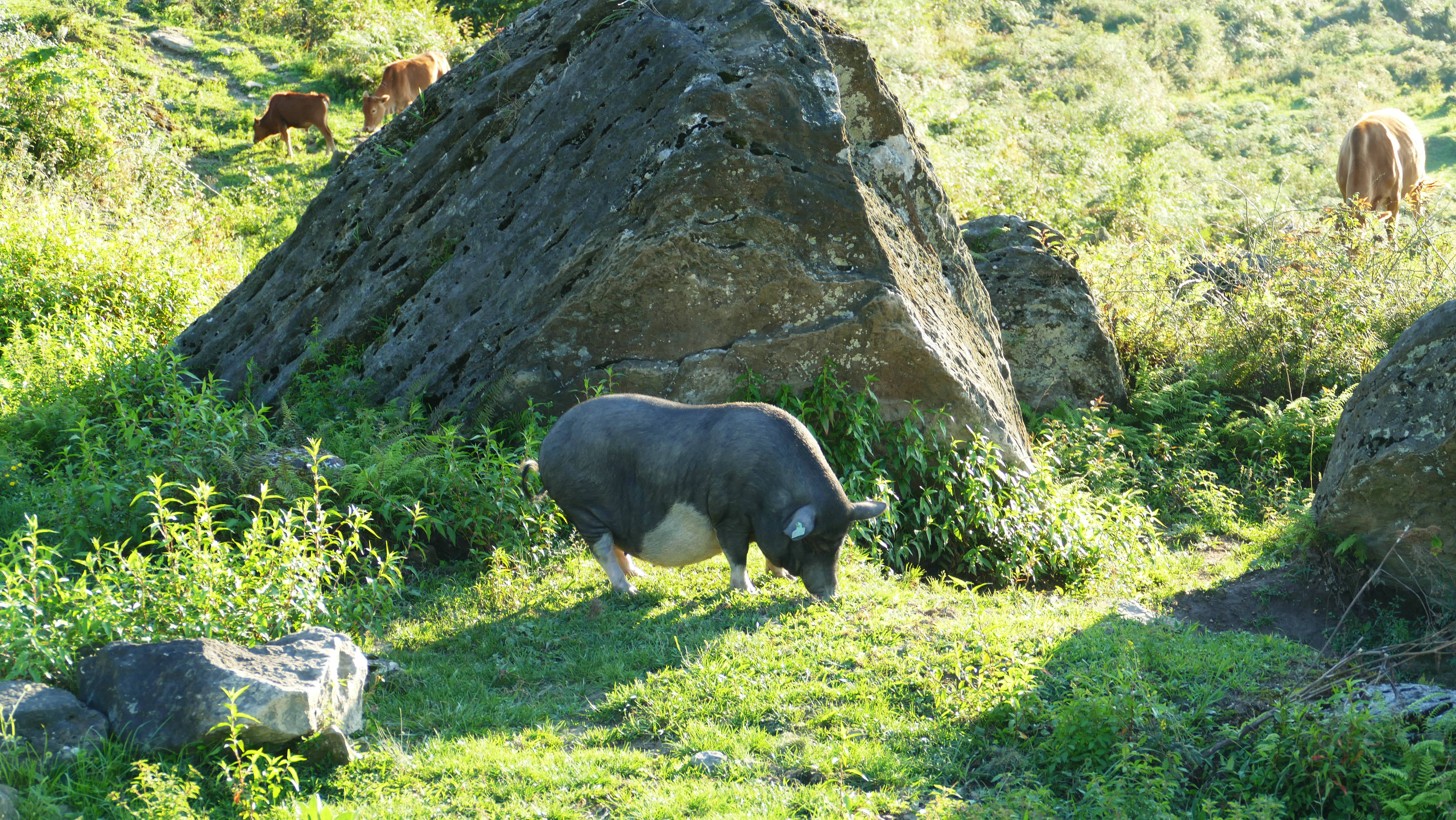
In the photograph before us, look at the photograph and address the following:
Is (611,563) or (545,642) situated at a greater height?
(611,563)

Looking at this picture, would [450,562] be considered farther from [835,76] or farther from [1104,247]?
[1104,247]

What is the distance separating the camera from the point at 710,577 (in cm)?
759

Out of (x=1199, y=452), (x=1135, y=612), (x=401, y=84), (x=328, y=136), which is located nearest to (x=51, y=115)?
(x=328, y=136)

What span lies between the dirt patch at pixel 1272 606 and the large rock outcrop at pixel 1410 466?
0.54 m

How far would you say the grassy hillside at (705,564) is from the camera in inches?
194

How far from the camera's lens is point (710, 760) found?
5168mm

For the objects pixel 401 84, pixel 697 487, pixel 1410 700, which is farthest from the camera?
pixel 401 84

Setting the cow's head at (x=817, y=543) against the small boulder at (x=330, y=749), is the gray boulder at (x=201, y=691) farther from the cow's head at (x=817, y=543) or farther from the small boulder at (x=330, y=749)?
the cow's head at (x=817, y=543)

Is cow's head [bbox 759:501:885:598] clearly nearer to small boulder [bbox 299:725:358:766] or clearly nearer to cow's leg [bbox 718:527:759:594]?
cow's leg [bbox 718:527:759:594]

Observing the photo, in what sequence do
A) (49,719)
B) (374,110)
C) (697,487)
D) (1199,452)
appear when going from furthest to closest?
(374,110) → (1199,452) → (697,487) → (49,719)

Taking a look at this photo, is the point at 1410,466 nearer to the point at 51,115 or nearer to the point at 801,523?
the point at 801,523

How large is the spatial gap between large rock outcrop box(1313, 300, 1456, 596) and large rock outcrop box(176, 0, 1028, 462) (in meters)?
2.74

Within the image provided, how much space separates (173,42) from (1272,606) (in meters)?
23.7

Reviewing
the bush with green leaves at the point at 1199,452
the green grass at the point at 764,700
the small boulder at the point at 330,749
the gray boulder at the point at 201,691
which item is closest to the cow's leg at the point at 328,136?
the bush with green leaves at the point at 1199,452
